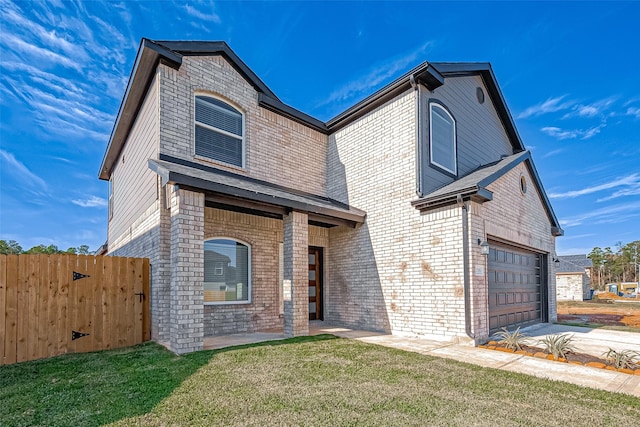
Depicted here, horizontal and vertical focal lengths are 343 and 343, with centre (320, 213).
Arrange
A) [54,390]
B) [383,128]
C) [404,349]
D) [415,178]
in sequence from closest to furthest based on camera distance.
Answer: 1. [54,390]
2. [404,349]
3. [415,178]
4. [383,128]

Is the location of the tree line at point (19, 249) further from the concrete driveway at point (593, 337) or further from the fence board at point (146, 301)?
the concrete driveway at point (593, 337)

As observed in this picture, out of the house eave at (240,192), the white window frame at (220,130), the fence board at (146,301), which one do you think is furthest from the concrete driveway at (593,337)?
the fence board at (146,301)

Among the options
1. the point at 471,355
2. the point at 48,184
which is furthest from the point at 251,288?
the point at 48,184

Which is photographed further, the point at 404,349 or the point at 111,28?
the point at 111,28

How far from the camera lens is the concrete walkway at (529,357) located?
15.1 feet

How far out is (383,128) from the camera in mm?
9320

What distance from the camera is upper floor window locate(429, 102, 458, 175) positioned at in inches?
349

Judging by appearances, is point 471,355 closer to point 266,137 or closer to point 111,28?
point 266,137

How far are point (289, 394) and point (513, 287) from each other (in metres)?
7.68

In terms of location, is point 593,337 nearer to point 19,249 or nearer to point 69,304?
A: point 69,304

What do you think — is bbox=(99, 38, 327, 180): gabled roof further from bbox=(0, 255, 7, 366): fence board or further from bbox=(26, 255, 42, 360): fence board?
bbox=(0, 255, 7, 366): fence board

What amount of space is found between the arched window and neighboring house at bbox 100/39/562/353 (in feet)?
0.11

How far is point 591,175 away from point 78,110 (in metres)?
44.2

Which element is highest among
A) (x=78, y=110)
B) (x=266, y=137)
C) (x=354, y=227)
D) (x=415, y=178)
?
(x=78, y=110)
